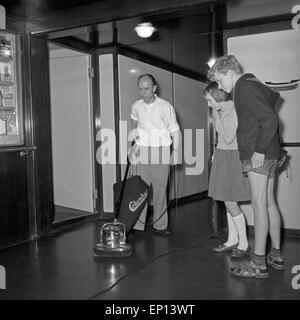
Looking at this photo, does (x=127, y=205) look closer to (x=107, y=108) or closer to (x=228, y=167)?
(x=228, y=167)

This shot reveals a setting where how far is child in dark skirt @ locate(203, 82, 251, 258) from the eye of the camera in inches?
120

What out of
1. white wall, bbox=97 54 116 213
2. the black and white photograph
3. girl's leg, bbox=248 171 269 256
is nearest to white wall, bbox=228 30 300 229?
the black and white photograph

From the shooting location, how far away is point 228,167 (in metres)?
3.10

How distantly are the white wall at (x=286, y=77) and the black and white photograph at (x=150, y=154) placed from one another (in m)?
0.01

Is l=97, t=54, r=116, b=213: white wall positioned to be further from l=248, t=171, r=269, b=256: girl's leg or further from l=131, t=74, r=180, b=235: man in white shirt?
l=248, t=171, r=269, b=256: girl's leg

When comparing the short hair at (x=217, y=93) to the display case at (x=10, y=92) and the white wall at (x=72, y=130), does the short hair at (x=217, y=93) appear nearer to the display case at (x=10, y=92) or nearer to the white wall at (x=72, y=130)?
the display case at (x=10, y=92)

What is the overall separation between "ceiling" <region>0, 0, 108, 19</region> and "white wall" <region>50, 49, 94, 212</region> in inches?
42.5

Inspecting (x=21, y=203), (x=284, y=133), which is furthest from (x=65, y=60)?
(x=284, y=133)

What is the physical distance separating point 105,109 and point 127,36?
850mm

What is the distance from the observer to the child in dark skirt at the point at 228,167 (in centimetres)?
304

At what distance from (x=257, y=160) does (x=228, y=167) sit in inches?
21.8

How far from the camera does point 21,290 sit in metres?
2.60

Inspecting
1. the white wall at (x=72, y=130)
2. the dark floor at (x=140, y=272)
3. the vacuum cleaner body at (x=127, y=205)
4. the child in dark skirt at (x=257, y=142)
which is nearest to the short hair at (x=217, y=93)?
the child in dark skirt at (x=257, y=142)

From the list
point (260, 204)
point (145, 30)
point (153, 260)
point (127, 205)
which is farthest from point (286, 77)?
point (153, 260)
